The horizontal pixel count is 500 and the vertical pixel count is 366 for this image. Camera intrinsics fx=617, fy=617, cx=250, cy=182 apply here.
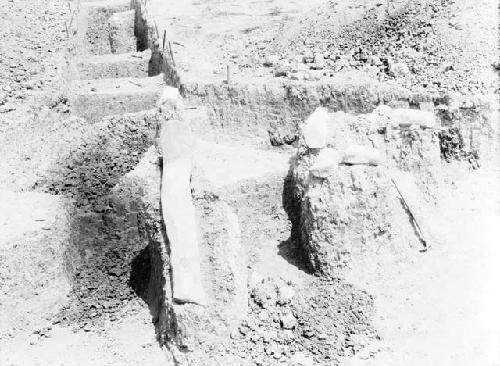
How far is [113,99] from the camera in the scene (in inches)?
568

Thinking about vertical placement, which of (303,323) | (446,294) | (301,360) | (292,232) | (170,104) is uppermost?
(170,104)

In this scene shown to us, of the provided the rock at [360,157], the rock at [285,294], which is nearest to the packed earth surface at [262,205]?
the rock at [285,294]

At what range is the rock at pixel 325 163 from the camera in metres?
9.54

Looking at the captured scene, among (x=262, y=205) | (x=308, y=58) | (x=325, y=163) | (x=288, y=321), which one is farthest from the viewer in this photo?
(x=308, y=58)

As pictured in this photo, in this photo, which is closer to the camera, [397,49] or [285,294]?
[285,294]

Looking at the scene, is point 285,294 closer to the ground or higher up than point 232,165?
closer to the ground

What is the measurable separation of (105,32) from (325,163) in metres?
12.7

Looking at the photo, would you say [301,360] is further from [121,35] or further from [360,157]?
[121,35]

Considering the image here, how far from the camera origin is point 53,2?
20.1 metres

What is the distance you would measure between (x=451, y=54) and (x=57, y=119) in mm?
8916

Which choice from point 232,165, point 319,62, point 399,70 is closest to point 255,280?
point 232,165

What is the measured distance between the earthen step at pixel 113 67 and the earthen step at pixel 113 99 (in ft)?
5.05

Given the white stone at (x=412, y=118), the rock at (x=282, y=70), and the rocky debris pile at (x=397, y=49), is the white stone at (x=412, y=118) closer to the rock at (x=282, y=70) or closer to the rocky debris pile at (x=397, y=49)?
the rocky debris pile at (x=397, y=49)

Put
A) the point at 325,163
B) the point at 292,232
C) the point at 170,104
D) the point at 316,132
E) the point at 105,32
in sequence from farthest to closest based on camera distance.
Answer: the point at 105,32, the point at 170,104, the point at 292,232, the point at 316,132, the point at 325,163
